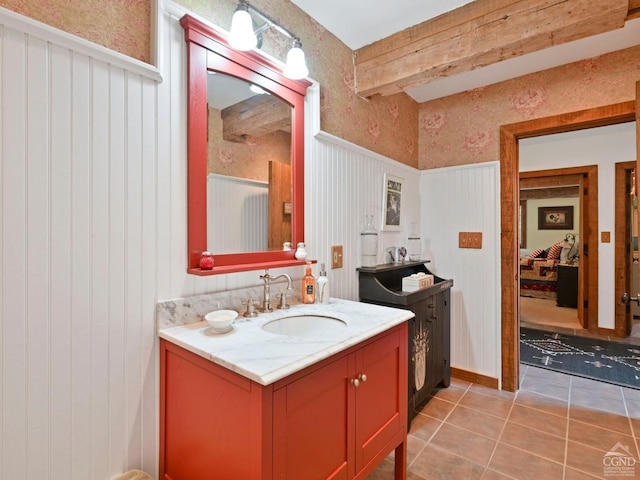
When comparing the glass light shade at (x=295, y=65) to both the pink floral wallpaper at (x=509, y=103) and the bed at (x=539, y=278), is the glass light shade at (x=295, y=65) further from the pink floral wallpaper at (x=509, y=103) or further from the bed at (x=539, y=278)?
the bed at (x=539, y=278)

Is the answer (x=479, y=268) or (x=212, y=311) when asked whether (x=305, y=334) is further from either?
(x=479, y=268)

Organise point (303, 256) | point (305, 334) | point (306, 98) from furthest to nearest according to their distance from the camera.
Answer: point (306, 98)
point (303, 256)
point (305, 334)

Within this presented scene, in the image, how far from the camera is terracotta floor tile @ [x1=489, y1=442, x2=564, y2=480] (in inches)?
63.8

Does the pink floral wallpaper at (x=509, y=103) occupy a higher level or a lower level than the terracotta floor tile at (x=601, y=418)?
higher

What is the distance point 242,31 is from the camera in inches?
52.1

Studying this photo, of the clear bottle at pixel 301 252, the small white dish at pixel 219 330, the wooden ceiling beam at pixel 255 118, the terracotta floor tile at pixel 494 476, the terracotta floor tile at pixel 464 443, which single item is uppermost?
the wooden ceiling beam at pixel 255 118

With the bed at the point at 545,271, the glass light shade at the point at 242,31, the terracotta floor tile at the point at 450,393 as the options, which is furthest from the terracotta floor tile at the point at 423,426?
the bed at the point at 545,271

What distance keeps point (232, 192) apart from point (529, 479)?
2000mm

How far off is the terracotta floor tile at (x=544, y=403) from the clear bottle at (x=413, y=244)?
4.17 ft

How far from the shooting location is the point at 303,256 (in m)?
1.70

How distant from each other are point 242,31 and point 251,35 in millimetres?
40

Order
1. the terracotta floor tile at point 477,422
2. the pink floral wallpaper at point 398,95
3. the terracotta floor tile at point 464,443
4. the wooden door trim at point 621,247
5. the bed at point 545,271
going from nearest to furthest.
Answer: the pink floral wallpaper at point 398,95
the terracotta floor tile at point 464,443
the terracotta floor tile at point 477,422
the wooden door trim at point 621,247
the bed at point 545,271

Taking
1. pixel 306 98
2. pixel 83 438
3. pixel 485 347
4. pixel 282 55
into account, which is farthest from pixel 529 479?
pixel 282 55

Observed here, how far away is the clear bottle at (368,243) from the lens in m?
2.29
